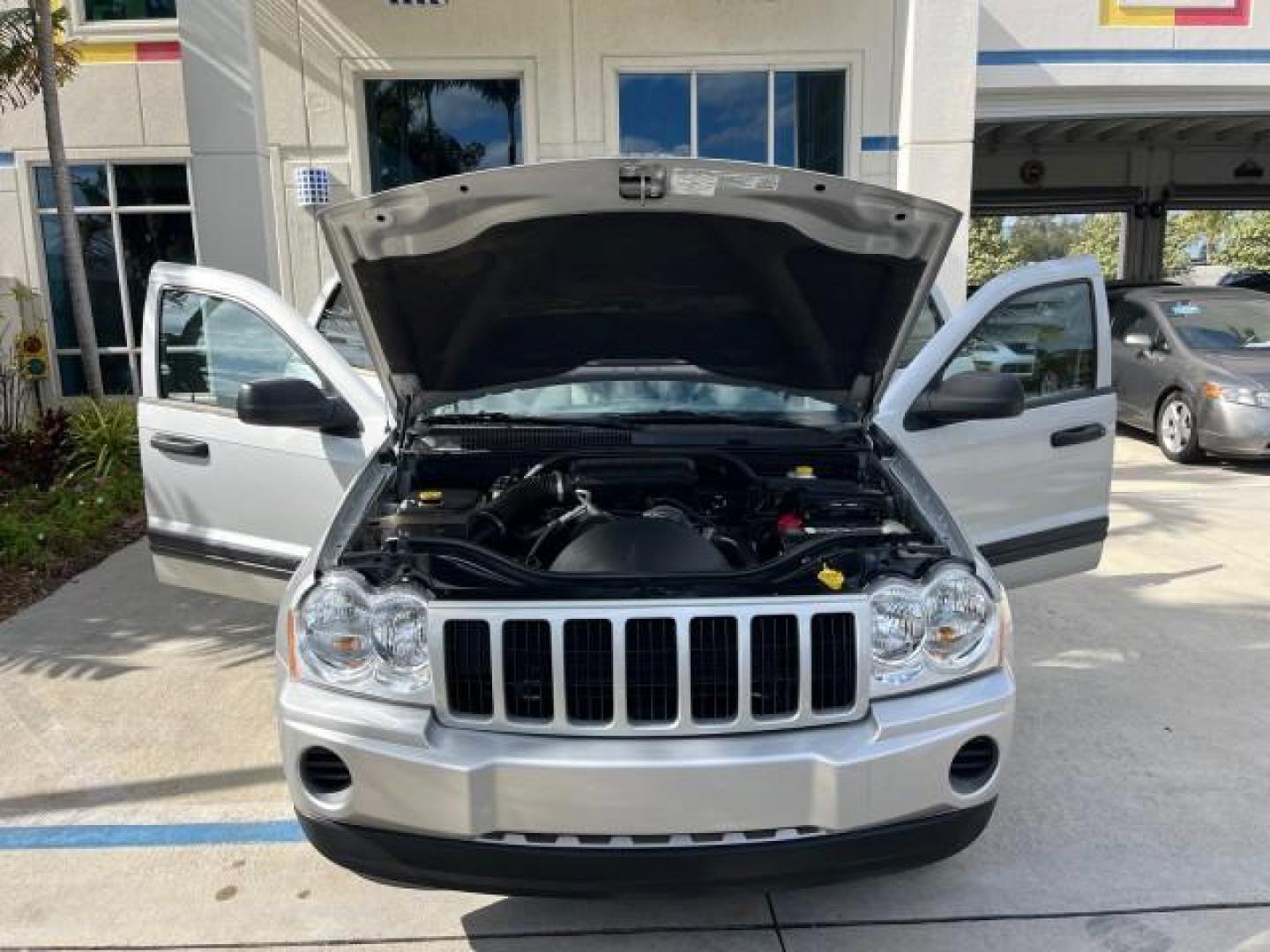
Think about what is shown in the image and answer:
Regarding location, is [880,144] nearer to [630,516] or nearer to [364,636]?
[630,516]

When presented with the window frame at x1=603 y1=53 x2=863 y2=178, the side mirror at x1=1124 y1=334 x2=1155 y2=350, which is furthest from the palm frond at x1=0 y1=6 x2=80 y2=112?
the side mirror at x1=1124 y1=334 x2=1155 y2=350

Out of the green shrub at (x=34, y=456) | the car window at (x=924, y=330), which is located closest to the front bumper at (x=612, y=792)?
the car window at (x=924, y=330)

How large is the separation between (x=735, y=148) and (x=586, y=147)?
1.60 meters

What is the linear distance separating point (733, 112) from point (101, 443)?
694 cm

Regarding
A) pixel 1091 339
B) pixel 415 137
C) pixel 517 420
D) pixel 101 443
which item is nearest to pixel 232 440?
pixel 517 420

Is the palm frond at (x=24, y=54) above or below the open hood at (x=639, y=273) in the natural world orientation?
above

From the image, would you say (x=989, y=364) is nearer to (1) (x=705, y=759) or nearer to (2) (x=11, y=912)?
(1) (x=705, y=759)

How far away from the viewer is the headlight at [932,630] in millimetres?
2330

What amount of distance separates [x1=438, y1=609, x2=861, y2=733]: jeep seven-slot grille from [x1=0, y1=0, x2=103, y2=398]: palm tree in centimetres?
845

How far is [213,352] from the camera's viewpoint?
13.9 ft

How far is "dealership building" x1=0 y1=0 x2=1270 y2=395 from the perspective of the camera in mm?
9812

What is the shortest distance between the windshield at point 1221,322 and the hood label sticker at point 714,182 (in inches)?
324

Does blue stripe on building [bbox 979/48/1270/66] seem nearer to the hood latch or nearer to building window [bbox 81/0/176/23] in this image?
building window [bbox 81/0/176/23]

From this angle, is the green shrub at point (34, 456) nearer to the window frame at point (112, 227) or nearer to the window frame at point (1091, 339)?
the window frame at point (112, 227)
